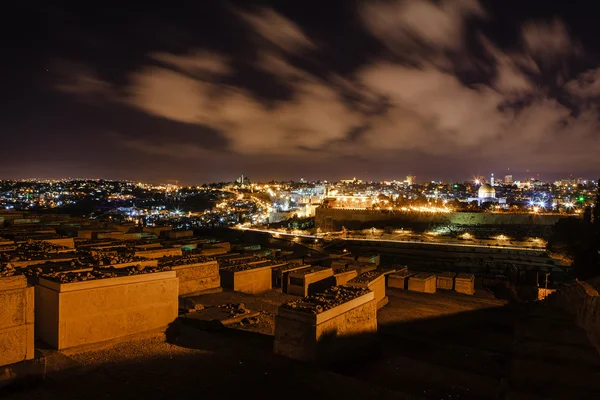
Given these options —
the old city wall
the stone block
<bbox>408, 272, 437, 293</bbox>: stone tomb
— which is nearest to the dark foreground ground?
the stone block

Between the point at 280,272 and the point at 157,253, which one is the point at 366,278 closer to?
the point at 280,272

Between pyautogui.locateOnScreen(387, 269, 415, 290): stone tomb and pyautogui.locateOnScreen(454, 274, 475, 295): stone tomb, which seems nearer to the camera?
pyautogui.locateOnScreen(387, 269, 415, 290): stone tomb

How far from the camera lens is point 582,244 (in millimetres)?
22703

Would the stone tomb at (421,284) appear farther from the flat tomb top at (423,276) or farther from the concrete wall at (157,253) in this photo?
the concrete wall at (157,253)

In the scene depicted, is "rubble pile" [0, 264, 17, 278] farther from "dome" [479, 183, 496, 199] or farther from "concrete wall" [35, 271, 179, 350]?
"dome" [479, 183, 496, 199]

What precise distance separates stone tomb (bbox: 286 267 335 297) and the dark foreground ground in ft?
3.93

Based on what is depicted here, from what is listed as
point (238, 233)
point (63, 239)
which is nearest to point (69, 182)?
point (238, 233)

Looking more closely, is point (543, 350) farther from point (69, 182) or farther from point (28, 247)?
point (69, 182)

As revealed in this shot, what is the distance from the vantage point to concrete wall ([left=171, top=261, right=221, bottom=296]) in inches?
346

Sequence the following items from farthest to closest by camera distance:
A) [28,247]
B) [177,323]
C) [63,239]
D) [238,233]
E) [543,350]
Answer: [238,233] → [63,239] → [28,247] → [543,350] → [177,323]

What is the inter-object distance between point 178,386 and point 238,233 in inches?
1421

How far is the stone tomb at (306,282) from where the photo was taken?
9688mm

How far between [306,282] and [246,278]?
137 centimetres

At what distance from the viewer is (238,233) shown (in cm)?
4044
